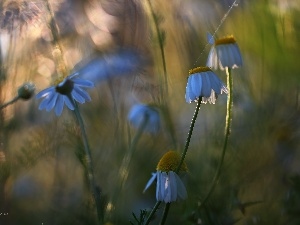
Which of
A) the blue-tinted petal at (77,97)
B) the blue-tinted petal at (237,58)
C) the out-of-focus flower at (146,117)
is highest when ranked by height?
the blue-tinted petal at (237,58)

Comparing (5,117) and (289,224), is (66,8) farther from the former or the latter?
(289,224)

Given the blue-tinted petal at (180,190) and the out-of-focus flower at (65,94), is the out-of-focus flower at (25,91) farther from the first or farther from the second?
the blue-tinted petal at (180,190)

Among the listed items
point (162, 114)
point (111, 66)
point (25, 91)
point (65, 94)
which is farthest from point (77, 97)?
point (111, 66)

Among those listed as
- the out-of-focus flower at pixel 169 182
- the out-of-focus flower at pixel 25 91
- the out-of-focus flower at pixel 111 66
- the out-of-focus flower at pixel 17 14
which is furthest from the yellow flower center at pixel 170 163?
the out-of-focus flower at pixel 111 66

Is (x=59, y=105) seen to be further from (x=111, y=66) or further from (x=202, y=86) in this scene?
(x=111, y=66)

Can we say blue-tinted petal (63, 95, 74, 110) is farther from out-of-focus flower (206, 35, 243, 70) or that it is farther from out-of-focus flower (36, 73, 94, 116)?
out-of-focus flower (206, 35, 243, 70)
